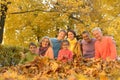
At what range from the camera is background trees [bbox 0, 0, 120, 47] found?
60.7 ft

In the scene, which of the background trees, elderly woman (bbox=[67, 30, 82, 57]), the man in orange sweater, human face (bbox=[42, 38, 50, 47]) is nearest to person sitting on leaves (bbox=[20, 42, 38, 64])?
human face (bbox=[42, 38, 50, 47])

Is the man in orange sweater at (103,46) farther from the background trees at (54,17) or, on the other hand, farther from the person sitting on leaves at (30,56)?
the background trees at (54,17)

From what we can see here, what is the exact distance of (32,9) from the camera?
806 inches

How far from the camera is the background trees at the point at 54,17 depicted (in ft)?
60.7

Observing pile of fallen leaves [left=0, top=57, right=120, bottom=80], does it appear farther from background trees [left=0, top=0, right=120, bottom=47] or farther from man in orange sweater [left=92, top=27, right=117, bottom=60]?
background trees [left=0, top=0, right=120, bottom=47]

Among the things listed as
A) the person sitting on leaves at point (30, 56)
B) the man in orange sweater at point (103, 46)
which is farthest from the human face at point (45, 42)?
the man in orange sweater at point (103, 46)

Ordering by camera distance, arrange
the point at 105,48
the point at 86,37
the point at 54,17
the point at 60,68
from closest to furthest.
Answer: the point at 60,68 → the point at 105,48 → the point at 86,37 → the point at 54,17

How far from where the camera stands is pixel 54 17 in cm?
2461

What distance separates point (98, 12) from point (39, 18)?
5875mm

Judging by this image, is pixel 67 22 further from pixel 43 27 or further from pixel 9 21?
pixel 9 21

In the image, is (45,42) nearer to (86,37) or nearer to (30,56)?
(30,56)

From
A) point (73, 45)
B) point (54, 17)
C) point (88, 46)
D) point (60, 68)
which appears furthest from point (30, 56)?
point (54, 17)

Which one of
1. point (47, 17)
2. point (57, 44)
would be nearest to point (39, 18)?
point (47, 17)

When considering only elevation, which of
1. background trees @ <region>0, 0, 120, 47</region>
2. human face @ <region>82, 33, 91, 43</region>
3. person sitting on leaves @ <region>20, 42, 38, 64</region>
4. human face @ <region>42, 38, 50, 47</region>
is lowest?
person sitting on leaves @ <region>20, 42, 38, 64</region>
